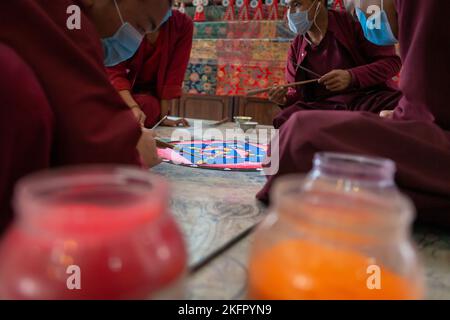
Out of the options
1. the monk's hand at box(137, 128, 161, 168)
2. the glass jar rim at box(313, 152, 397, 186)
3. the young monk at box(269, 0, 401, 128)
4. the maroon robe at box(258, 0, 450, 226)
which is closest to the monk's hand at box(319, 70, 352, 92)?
the young monk at box(269, 0, 401, 128)

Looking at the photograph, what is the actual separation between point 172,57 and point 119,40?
5.16 ft

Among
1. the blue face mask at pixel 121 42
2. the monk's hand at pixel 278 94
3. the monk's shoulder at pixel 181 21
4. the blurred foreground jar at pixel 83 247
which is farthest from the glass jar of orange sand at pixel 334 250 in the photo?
the monk's shoulder at pixel 181 21

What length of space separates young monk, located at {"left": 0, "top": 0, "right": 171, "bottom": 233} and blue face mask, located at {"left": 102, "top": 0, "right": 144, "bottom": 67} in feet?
0.93

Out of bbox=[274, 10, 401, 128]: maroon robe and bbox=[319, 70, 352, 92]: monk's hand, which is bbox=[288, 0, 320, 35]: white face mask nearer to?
bbox=[274, 10, 401, 128]: maroon robe

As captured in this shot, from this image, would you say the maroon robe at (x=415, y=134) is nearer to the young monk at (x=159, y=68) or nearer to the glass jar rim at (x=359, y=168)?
the glass jar rim at (x=359, y=168)

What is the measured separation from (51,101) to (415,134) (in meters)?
0.77

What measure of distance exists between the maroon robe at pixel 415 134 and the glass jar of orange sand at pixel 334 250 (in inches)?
17.2

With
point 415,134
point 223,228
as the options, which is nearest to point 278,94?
point 415,134

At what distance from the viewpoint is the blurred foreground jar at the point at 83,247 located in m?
0.33

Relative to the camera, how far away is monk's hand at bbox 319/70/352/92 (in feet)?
7.14

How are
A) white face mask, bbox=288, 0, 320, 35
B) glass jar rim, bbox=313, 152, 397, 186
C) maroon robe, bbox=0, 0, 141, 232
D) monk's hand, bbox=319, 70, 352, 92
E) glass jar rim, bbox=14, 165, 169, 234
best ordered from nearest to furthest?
1. glass jar rim, bbox=14, 165, 169, 234
2. glass jar rim, bbox=313, 152, 397, 186
3. maroon robe, bbox=0, 0, 141, 232
4. monk's hand, bbox=319, 70, 352, 92
5. white face mask, bbox=288, 0, 320, 35
